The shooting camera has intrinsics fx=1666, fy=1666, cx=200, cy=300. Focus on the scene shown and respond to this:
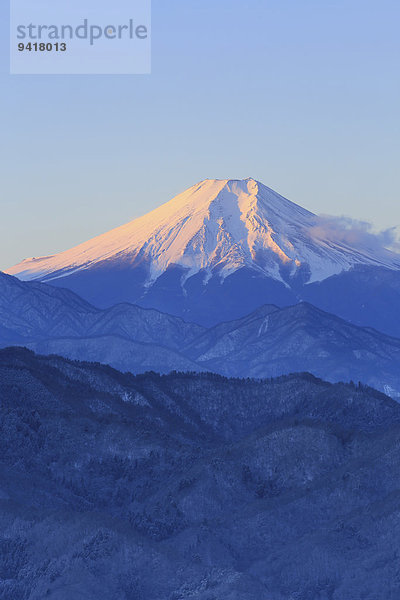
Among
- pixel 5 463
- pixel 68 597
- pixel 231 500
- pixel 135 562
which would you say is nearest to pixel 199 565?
pixel 135 562

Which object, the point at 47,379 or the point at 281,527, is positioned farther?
the point at 47,379

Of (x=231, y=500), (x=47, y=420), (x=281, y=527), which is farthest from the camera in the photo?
(x=47, y=420)

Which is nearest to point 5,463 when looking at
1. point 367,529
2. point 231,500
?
point 231,500

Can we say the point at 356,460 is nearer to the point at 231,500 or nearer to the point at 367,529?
the point at 231,500

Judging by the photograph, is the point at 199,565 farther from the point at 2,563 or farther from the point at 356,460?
the point at 356,460

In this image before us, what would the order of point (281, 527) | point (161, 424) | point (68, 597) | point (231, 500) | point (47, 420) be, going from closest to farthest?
point (68, 597)
point (281, 527)
point (231, 500)
point (47, 420)
point (161, 424)

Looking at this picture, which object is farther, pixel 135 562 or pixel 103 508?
pixel 103 508
